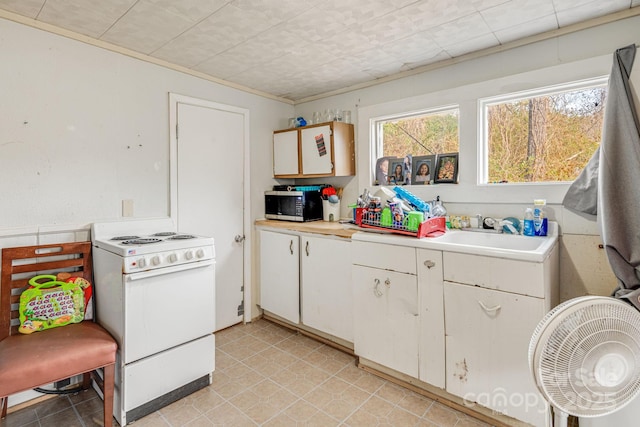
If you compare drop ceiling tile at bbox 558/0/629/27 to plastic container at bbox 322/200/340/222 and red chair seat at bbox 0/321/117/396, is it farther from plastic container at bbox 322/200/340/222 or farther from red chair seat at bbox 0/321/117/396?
red chair seat at bbox 0/321/117/396

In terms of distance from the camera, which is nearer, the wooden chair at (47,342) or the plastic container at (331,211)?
the wooden chair at (47,342)

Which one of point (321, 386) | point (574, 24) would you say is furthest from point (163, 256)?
point (574, 24)

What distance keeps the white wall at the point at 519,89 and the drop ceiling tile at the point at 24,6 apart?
2325mm

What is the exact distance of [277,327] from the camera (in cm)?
309

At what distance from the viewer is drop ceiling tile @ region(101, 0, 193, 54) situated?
5.96ft

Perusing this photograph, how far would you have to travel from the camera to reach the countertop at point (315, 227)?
2492mm

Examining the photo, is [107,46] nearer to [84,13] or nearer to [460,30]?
[84,13]

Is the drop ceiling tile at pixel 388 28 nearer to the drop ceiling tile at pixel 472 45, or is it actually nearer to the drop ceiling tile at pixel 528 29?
the drop ceiling tile at pixel 472 45

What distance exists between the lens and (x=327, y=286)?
263 centimetres

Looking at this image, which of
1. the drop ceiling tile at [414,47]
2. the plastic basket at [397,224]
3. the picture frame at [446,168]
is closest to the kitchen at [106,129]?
the picture frame at [446,168]

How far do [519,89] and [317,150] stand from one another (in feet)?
5.38

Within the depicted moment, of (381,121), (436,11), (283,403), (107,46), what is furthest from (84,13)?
(283,403)

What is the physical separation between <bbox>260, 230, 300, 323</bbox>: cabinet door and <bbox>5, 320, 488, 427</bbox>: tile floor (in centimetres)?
51

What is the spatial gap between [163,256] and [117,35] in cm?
147
